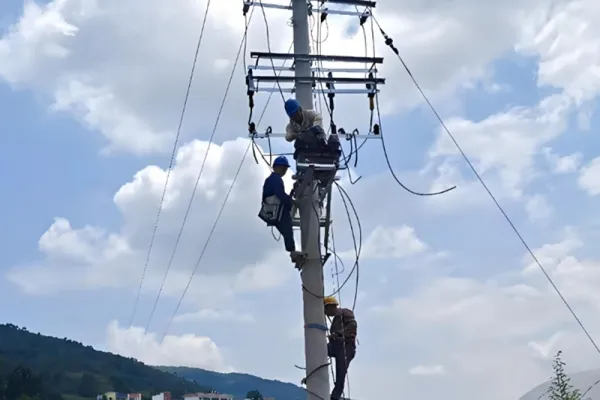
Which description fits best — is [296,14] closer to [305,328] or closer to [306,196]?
[306,196]

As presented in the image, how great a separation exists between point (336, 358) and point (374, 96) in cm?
432

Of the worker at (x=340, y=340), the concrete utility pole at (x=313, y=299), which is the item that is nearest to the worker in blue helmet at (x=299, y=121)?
the concrete utility pole at (x=313, y=299)

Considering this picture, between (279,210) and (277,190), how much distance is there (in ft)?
1.03

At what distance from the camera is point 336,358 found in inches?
531

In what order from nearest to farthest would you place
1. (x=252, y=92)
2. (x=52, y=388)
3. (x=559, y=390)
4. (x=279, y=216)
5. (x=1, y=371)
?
(x=279, y=216) → (x=252, y=92) → (x=559, y=390) → (x=1, y=371) → (x=52, y=388)

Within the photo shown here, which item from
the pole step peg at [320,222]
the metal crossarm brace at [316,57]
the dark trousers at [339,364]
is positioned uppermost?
the metal crossarm brace at [316,57]

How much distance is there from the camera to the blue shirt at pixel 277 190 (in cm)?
1257

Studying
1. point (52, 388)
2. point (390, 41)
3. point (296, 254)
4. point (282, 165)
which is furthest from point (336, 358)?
point (52, 388)

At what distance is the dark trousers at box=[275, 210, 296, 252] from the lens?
1254 cm

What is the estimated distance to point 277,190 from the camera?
1260cm

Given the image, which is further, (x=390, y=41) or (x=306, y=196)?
(x=390, y=41)

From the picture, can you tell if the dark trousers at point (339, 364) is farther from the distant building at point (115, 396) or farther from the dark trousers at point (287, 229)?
the distant building at point (115, 396)

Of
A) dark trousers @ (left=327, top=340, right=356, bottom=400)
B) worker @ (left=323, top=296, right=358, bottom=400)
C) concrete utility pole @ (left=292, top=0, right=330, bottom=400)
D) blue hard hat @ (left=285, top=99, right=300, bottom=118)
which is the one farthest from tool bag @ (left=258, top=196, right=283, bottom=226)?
dark trousers @ (left=327, top=340, right=356, bottom=400)

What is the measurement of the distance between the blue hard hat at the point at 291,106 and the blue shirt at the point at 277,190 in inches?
38.7
